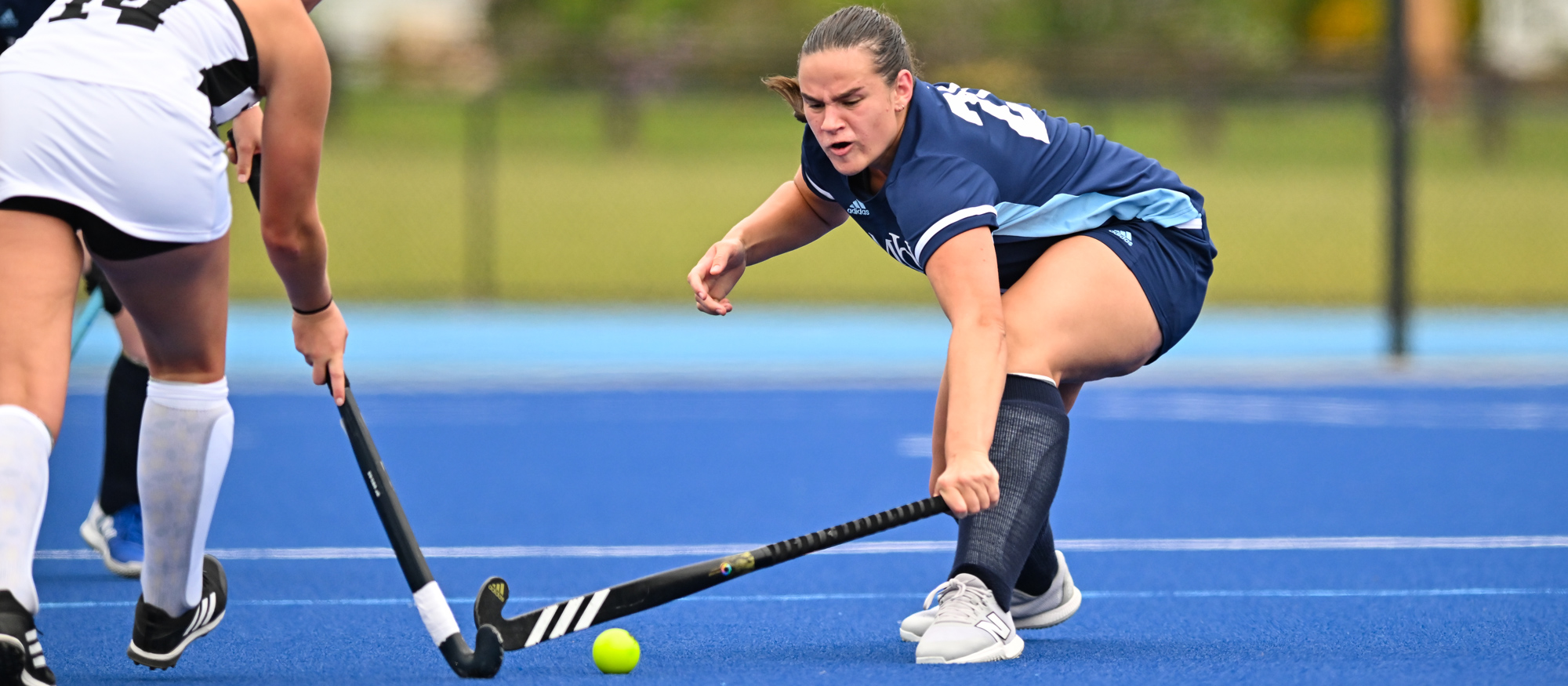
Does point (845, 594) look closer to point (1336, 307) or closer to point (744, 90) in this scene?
point (1336, 307)

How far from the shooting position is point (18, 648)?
8.50 feet

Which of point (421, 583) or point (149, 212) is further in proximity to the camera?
point (421, 583)

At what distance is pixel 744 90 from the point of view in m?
21.3

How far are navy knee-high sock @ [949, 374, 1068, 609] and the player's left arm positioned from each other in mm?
131

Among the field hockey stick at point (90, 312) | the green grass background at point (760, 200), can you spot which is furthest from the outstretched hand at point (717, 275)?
the green grass background at point (760, 200)

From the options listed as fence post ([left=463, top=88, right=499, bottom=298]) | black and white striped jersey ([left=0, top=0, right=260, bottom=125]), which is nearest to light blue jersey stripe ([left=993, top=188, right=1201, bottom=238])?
black and white striped jersey ([left=0, top=0, right=260, bottom=125])

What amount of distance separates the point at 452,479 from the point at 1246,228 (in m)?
16.8

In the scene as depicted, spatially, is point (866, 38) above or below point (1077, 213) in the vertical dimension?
above

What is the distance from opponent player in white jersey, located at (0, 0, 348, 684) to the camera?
270cm

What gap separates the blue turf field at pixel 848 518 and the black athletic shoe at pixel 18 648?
50cm

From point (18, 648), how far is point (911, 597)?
2.16 metres

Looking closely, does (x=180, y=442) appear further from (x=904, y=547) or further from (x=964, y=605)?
(x=904, y=547)

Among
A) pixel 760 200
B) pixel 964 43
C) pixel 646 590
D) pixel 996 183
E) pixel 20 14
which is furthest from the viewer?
pixel 964 43

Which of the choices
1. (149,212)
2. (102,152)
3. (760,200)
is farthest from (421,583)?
(760,200)
